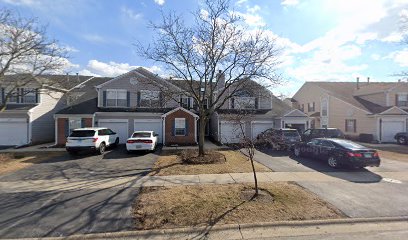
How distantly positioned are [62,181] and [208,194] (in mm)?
5990

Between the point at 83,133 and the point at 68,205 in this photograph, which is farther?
the point at 83,133

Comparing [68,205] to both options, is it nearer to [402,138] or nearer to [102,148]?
→ [102,148]

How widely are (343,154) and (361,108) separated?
67.9 feet

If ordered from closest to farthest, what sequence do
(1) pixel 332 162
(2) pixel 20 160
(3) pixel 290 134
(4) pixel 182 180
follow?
(4) pixel 182 180 → (1) pixel 332 162 → (2) pixel 20 160 → (3) pixel 290 134

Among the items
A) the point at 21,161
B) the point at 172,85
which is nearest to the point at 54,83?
the point at 21,161

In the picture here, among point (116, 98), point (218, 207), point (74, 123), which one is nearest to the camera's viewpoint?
point (218, 207)

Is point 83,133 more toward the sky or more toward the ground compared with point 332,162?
more toward the sky

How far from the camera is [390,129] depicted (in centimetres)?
2708

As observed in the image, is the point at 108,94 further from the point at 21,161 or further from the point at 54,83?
the point at 21,161

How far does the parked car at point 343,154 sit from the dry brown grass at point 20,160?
1548cm

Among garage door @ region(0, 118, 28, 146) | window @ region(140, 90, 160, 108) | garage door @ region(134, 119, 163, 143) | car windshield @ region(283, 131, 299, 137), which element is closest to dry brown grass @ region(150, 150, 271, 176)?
window @ region(140, 90, 160, 108)

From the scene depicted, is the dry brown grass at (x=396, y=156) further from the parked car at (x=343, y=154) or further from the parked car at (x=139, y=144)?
the parked car at (x=139, y=144)

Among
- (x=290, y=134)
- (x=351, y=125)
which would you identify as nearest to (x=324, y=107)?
(x=351, y=125)

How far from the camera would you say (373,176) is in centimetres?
1092
